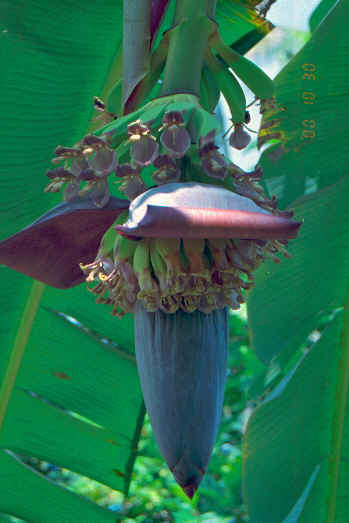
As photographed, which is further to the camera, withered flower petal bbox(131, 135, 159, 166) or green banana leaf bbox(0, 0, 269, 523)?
green banana leaf bbox(0, 0, 269, 523)

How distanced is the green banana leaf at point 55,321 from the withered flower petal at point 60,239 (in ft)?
1.17

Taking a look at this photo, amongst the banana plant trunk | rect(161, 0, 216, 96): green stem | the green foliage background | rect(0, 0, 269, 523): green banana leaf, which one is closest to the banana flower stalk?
the banana plant trunk

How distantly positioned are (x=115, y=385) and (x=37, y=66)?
63 cm

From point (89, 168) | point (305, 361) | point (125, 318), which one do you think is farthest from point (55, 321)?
point (89, 168)

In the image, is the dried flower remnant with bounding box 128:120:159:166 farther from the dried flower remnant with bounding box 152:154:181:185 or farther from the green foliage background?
the green foliage background

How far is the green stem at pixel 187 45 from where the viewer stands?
1.64 feet

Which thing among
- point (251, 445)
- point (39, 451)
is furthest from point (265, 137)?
point (39, 451)

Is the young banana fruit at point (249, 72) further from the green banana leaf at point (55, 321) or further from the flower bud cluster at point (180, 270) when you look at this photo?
the green banana leaf at point (55, 321)

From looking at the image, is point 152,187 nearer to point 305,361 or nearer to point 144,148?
point 144,148

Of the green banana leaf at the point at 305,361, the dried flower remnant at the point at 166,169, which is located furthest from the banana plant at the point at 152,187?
the green banana leaf at the point at 305,361

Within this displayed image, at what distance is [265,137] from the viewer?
2.43 ft

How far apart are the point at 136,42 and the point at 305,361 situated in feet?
2.27

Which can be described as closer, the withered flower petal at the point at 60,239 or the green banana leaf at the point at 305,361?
the withered flower petal at the point at 60,239

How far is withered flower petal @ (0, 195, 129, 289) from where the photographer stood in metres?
0.50
